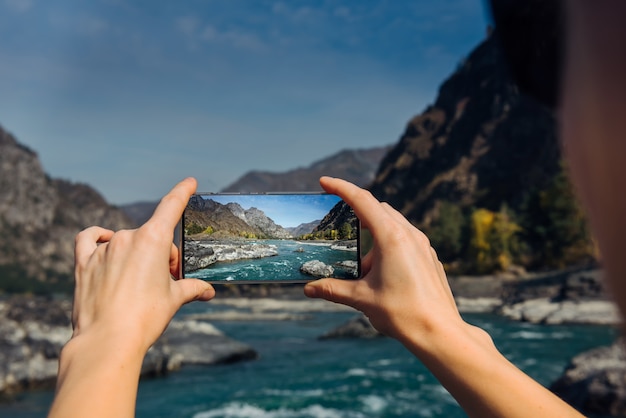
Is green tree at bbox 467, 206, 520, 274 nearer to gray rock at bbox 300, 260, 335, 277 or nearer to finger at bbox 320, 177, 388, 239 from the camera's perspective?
gray rock at bbox 300, 260, 335, 277

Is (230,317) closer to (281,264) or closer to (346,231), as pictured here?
(281,264)

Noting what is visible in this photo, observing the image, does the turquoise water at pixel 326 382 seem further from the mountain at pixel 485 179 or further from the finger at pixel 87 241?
the mountain at pixel 485 179

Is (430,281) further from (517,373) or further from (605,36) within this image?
(605,36)

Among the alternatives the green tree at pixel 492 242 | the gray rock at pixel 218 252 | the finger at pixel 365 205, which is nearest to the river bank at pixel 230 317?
the finger at pixel 365 205

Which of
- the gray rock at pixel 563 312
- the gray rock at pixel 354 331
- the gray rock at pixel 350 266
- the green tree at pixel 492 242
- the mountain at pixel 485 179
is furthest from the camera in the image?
the green tree at pixel 492 242

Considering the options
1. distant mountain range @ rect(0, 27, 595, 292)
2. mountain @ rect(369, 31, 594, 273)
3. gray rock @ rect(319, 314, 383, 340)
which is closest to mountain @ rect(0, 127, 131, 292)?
distant mountain range @ rect(0, 27, 595, 292)

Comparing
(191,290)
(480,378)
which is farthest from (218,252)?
(480,378)
